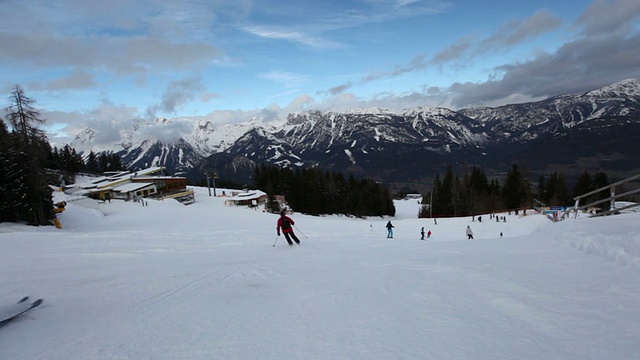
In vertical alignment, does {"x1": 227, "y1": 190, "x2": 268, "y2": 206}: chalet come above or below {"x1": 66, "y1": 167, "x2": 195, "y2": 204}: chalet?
below

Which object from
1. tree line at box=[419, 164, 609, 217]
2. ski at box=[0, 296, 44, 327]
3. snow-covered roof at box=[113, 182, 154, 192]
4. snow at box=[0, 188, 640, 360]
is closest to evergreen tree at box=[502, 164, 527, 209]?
tree line at box=[419, 164, 609, 217]

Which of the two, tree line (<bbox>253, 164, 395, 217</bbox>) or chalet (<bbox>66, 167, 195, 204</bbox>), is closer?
chalet (<bbox>66, 167, 195, 204</bbox>)

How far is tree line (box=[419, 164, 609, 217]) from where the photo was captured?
2916 inches

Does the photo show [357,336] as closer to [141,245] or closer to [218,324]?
[218,324]

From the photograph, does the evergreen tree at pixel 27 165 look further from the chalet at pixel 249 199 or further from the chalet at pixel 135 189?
the chalet at pixel 249 199

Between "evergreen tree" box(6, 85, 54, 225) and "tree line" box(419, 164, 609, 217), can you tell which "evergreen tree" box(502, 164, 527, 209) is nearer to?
"tree line" box(419, 164, 609, 217)

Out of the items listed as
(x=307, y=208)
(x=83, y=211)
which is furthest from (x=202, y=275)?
(x=307, y=208)

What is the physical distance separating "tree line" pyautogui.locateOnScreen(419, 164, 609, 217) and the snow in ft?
228

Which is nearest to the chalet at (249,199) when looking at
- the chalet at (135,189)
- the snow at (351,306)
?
the chalet at (135,189)

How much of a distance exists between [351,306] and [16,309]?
17.3 ft

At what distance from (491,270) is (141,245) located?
13.8 meters

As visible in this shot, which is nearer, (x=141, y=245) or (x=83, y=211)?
(x=141, y=245)

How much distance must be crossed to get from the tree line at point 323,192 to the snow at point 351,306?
2323 inches

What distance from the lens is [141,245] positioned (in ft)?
48.6
